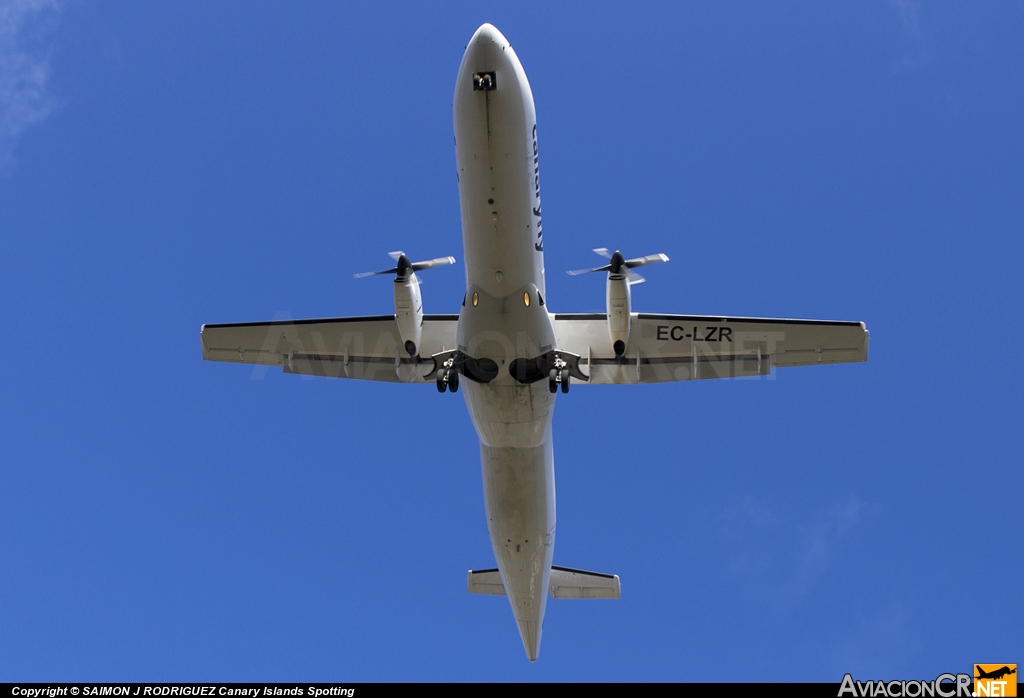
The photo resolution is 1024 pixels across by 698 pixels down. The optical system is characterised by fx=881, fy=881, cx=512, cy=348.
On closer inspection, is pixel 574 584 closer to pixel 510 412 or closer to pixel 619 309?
pixel 510 412

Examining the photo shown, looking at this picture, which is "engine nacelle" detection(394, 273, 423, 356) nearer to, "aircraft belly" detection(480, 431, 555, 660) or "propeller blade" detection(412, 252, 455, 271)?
"propeller blade" detection(412, 252, 455, 271)

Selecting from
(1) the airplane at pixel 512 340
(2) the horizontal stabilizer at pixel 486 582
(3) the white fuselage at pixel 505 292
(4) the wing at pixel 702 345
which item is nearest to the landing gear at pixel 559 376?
(1) the airplane at pixel 512 340

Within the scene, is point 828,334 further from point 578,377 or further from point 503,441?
point 503,441

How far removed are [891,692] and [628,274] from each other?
9753 millimetres

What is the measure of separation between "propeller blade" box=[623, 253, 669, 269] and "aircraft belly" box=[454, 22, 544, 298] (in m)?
2.17

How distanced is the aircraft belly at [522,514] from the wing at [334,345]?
2.87 m

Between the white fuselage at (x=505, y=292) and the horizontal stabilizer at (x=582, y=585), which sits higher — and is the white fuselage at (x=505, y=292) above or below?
above

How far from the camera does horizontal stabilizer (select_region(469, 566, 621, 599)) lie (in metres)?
25.7

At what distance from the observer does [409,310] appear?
19641mm

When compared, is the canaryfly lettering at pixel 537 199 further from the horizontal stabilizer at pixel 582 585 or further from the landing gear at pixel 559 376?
the horizontal stabilizer at pixel 582 585

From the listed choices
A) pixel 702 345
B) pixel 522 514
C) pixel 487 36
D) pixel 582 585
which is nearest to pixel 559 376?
pixel 702 345

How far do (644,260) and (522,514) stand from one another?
6.78 m

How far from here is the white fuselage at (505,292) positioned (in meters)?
16.2

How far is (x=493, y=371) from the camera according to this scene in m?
18.6
